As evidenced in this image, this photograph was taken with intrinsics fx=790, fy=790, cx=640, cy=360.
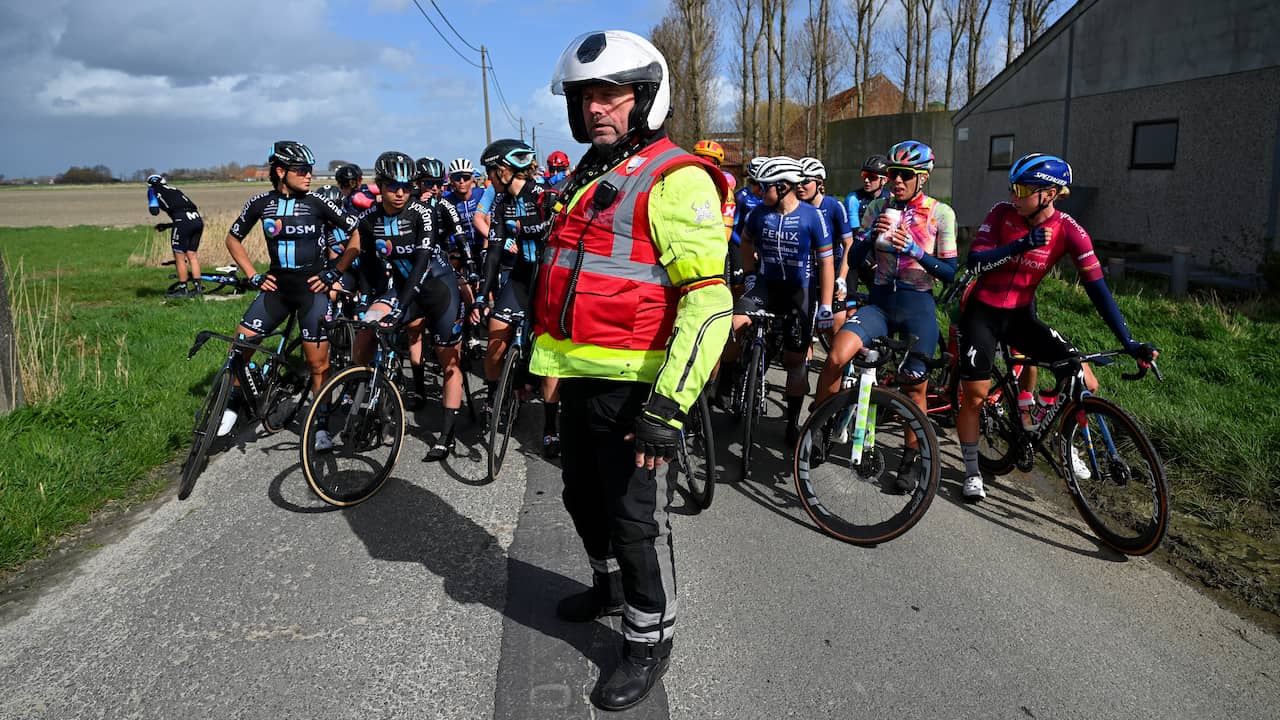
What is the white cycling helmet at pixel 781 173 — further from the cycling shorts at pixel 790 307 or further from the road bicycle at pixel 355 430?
the road bicycle at pixel 355 430

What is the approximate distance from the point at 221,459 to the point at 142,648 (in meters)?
2.76

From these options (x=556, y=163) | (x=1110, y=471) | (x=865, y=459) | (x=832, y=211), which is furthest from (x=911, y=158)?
(x=556, y=163)

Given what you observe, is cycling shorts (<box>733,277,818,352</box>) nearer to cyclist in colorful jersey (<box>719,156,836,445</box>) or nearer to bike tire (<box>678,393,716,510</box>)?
cyclist in colorful jersey (<box>719,156,836,445</box>)

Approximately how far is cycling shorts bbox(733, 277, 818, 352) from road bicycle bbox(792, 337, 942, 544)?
1.34m

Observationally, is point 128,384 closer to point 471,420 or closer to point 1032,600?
point 471,420

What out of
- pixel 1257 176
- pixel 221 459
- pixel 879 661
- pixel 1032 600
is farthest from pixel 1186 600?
pixel 1257 176

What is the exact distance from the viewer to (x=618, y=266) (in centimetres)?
272

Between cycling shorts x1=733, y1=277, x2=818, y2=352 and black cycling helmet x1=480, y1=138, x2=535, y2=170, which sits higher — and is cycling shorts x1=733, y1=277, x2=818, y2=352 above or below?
below

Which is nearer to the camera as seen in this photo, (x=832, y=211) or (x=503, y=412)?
(x=503, y=412)

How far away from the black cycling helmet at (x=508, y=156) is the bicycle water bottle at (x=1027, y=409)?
14.6ft

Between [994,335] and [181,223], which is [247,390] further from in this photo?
[181,223]

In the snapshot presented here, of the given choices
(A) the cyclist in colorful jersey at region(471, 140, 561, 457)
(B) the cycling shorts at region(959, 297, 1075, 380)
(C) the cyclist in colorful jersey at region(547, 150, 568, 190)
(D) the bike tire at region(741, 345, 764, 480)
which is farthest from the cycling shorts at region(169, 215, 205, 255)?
(B) the cycling shorts at region(959, 297, 1075, 380)

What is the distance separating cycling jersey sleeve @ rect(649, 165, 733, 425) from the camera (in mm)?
2602

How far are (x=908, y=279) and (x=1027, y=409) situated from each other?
44.1 inches
